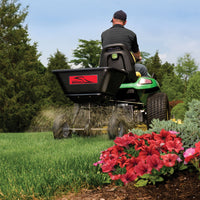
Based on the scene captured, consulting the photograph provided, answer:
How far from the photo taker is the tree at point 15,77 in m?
18.2

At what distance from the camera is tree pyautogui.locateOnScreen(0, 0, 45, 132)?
1825cm

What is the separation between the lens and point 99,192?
229 cm

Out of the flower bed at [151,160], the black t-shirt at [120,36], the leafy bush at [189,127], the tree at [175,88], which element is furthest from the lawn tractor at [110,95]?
the tree at [175,88]

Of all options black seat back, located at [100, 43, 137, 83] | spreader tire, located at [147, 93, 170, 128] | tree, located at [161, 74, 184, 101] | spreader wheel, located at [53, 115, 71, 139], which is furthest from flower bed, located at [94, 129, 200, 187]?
tree, located at [161, 74, 184, 101]

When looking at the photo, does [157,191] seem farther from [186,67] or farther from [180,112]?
[186,67]

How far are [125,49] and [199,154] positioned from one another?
3.24m

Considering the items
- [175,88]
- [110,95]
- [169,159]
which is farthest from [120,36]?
[175,88]

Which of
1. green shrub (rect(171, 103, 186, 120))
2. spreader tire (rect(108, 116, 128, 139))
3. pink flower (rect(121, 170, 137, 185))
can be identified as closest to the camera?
pink flower (rect(121, 170, 137, 185))

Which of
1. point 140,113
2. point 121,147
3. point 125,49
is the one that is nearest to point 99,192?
point 121,147

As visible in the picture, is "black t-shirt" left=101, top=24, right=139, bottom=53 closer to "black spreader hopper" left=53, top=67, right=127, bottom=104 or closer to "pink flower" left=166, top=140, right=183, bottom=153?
"black spreader hopper" left=53, top=67, right=127, bottom=104

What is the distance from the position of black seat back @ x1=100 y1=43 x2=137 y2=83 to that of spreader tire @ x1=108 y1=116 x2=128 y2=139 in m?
0.83

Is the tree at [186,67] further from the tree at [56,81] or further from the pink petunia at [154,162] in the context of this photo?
the pink petunia at [154,162]

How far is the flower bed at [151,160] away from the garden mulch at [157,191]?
53 millimetres

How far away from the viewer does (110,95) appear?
5.14m
